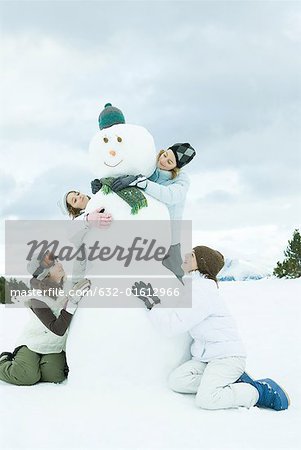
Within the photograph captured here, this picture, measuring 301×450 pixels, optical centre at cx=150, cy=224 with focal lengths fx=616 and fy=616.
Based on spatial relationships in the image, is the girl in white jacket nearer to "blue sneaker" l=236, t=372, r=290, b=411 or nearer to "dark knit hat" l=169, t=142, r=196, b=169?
"blue sneaker" l=236, t=372, r=290, b=411

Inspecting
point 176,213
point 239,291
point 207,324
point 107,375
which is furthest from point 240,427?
point 239,291

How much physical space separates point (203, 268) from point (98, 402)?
3.48ft

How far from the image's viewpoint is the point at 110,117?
14.5 ft

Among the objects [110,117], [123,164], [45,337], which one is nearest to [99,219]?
[123,164]

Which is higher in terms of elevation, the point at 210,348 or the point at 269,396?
the point at 210,348

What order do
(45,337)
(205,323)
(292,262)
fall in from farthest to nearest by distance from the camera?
(292,262) → (45,337) → (205,323)

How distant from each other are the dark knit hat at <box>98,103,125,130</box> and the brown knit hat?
3.71 ft

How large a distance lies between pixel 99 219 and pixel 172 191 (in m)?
0.56

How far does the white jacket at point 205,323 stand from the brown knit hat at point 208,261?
0.07m

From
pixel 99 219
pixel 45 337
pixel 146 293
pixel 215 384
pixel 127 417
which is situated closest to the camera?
pixel 127 417

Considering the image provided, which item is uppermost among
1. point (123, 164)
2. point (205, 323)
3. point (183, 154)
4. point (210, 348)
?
point (183, 154)

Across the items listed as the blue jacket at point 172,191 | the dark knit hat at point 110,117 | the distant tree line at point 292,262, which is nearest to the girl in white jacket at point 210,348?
the blue jacket at point 172,191

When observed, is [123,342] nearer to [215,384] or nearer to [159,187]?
[215,384]

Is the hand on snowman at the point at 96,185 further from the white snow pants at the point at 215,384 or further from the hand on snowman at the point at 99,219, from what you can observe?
the white snow pants at the point at 215,384
